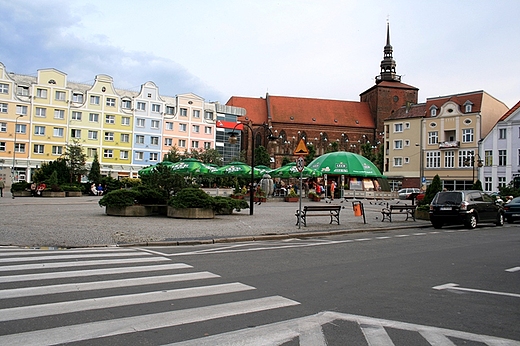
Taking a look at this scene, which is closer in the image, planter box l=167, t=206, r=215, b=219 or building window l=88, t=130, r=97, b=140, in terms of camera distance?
planter box l=167, t=206, r=215, b=219

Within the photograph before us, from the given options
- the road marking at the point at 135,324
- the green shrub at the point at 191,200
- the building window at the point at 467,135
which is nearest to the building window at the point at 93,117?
the green shrub at the point at 191,200

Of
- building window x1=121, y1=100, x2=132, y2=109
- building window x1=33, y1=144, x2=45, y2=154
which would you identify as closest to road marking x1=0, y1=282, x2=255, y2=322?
building window x1=33, y1=144, x2=45, y2=154

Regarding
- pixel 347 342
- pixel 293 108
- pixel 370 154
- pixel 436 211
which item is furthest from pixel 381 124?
pixel 347 342

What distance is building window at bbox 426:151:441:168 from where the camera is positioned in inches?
2781

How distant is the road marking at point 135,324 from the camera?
465 cm

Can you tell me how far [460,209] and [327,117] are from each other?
274 feet

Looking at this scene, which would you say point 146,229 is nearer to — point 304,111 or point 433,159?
point 433,159

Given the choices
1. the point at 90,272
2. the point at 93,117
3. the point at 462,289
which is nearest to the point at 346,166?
the point at 93,117

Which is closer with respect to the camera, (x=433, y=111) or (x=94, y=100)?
(x=94, y=100)

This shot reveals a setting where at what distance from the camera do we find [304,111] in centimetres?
10181

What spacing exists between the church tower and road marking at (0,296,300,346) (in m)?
95.4

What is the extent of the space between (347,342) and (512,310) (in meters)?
3.03

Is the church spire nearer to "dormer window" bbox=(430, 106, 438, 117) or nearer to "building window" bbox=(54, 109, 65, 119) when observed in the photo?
"dormer window" bbox=(430, 106, 438, 117)

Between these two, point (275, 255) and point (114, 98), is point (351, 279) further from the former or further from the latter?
point (114, 98)
